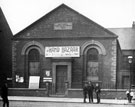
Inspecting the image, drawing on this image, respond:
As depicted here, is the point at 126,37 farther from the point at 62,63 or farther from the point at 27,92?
the point at 27,92

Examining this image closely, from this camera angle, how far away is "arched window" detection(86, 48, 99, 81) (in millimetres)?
29703

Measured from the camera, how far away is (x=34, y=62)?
31000 mm

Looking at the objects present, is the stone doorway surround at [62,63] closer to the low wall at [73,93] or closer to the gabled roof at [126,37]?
the low wall at [73,93]

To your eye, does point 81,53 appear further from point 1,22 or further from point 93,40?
point 1,22

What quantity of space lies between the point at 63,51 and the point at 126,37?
20519 mm

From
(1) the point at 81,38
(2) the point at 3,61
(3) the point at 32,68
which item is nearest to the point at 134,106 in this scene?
(1) the point at 81,38

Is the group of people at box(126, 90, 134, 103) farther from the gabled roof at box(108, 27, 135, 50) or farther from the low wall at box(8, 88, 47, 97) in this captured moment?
the gabled roof at box(108, 27, 135, 50)

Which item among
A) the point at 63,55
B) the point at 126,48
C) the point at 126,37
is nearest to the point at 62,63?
the point at 63,55

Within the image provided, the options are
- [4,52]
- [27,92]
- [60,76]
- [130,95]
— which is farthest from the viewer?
[4,52]

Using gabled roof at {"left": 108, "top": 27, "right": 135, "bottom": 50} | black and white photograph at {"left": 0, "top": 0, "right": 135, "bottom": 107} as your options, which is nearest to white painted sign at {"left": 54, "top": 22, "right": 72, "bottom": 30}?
black and white photograph at {"left": 0, "top": 0, "right": 135, "bottom": 107}

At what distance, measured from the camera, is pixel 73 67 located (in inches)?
1178

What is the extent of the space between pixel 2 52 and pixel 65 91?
41.8ft

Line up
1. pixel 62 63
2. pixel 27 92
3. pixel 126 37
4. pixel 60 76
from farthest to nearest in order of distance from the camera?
pixel 126 37
pixel 60 76
pixel 62 63
pixel 27 92

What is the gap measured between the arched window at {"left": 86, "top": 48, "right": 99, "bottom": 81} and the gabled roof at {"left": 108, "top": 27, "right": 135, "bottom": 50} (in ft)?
56.8
